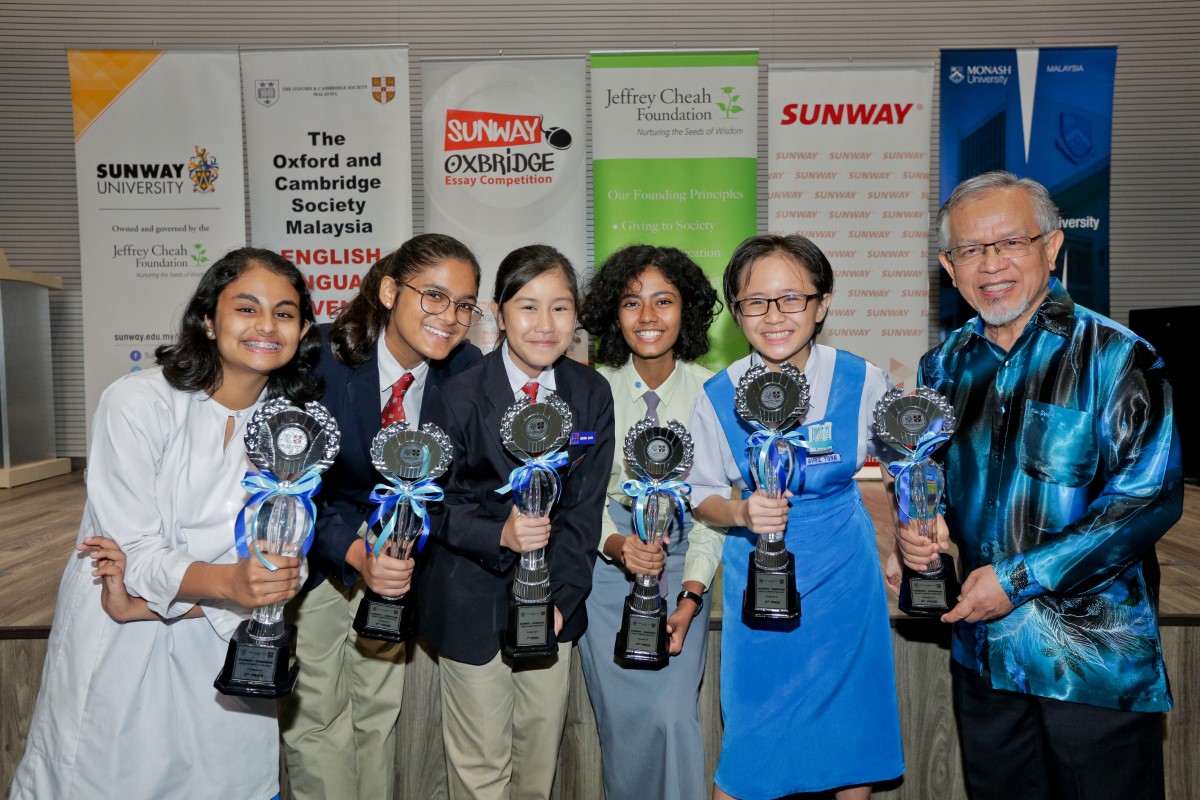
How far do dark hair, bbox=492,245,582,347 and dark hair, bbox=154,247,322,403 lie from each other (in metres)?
0.47

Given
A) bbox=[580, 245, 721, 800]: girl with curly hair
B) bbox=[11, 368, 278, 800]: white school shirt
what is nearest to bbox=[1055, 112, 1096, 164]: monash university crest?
bbox=[580, 245, 721, 800]: girl with curly hair

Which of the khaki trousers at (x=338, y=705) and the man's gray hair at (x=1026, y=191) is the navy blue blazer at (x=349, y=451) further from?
the man's gray hair at (x=1026, y=191)

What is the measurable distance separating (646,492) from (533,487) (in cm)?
28

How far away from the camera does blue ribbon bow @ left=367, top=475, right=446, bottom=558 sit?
1740mm

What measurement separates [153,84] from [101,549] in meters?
5.26

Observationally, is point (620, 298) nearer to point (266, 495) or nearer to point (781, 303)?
point (781, 303)

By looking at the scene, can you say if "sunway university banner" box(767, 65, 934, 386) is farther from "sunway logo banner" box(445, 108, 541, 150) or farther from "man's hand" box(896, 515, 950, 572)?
"man's hand" box(896, 515, 950, 572)

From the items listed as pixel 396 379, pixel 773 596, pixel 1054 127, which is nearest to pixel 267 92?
pixel 396 379

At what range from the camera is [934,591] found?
5.89 feet

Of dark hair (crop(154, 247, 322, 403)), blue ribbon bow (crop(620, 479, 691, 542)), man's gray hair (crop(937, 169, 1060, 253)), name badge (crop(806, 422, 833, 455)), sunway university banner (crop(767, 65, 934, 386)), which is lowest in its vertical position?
blue ribbon bow (crop(620, 479, 691, 542))

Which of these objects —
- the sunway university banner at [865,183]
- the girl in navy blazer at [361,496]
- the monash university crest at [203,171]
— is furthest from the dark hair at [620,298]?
the monash university crest at [203,171]

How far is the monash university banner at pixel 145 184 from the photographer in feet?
18.8

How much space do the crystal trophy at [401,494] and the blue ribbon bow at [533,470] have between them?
0.15m

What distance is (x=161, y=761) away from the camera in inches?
68.0
